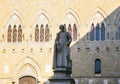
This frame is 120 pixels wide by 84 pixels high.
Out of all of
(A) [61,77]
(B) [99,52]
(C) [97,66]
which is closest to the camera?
(A) [61,77]

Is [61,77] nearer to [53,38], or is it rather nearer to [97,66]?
[97,66]

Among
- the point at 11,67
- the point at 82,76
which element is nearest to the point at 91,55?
the point at 82,76

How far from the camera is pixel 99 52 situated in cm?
2941

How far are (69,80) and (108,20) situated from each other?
17.2m

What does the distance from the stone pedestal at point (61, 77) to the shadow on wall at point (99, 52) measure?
51.4 feet

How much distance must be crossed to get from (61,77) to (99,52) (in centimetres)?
1639

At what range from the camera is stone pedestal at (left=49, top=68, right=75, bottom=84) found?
13.2m

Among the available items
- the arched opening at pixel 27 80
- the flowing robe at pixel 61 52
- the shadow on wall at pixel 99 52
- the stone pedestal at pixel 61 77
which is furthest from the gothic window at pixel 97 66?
the stone pedestal at pixel 61 77

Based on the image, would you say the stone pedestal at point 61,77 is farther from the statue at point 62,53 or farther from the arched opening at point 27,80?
the arched opening at point 27,80

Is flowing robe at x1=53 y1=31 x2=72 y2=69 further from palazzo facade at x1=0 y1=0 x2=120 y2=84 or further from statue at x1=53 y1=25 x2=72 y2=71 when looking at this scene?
palazzo facade at x1=0 y1=0 x2=120 y2=84

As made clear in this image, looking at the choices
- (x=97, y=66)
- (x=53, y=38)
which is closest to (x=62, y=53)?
(x=97, y=66)

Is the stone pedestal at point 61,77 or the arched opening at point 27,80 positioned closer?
the stone pedestal at point 61,77

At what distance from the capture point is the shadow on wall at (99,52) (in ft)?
95.0

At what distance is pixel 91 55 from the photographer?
96.5ft
